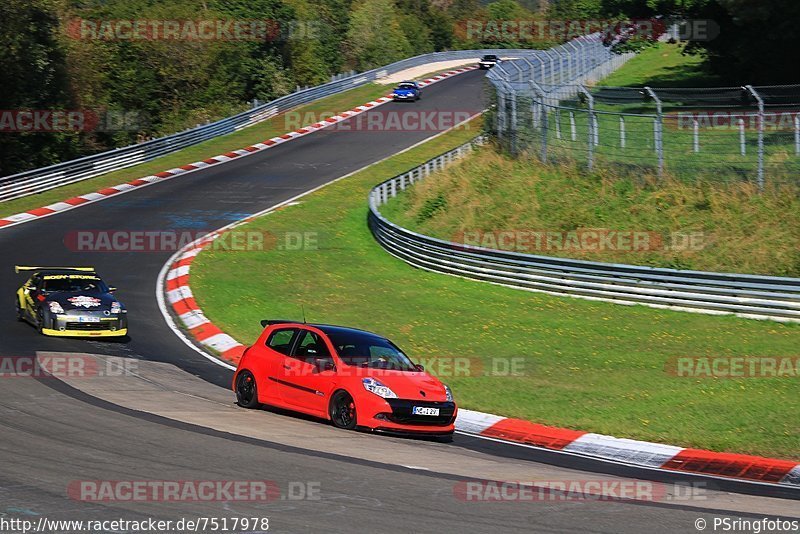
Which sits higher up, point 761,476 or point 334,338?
point 334,338

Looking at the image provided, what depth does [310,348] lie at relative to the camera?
45.9 feet

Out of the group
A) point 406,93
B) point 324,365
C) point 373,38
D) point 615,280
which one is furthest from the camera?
point 373,38

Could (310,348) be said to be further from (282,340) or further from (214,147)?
(214,147)

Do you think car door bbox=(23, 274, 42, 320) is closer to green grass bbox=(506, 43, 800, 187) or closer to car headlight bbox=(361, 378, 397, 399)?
car headlight bbox=(361, 378, 397, 399)

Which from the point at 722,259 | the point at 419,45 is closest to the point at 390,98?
the point at 722,259

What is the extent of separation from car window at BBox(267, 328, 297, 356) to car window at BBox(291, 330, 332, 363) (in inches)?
6.8

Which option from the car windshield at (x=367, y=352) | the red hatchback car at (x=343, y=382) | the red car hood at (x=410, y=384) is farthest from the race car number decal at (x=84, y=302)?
the red car hood at (x=410, y=384)

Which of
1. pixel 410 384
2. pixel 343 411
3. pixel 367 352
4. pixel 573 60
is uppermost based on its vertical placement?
pixel 573 60

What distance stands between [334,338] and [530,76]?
28.8 m

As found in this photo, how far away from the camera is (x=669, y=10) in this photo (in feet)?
138

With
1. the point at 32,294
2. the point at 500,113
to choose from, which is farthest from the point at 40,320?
the point at 500,113

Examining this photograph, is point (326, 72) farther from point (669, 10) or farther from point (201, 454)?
point (201, 454)

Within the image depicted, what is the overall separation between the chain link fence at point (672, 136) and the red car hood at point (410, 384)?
12.6 meters

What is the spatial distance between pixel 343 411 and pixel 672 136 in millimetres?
16354
